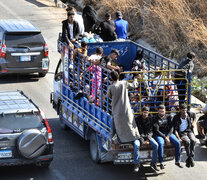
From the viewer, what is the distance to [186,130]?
1127 cm

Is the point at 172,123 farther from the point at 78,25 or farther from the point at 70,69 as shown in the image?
the point at 78,25

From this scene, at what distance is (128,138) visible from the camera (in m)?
10.5

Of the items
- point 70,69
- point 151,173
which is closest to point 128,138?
point 151,173

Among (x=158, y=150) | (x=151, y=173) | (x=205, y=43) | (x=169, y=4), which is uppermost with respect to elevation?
(x=169, y=4)

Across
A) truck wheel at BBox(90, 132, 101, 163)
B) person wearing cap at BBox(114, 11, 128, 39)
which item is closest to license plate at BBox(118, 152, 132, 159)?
truck wheel at BBox(90, 132, 101, 163)

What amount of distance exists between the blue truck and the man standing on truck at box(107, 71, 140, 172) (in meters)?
0.19

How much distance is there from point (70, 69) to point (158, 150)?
147 inches

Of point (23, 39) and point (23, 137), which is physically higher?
point (23, 39)

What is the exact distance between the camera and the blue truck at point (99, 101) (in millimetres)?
10797

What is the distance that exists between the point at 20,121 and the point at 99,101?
6.28 ft

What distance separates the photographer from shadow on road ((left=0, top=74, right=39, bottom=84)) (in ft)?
58.9

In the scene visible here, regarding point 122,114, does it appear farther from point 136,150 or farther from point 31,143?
point 31,143

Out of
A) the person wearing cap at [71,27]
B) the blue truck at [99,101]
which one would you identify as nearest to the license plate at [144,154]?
the blue truck at [99,101]

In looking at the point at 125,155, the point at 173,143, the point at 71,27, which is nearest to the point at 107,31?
the point at 71,27
